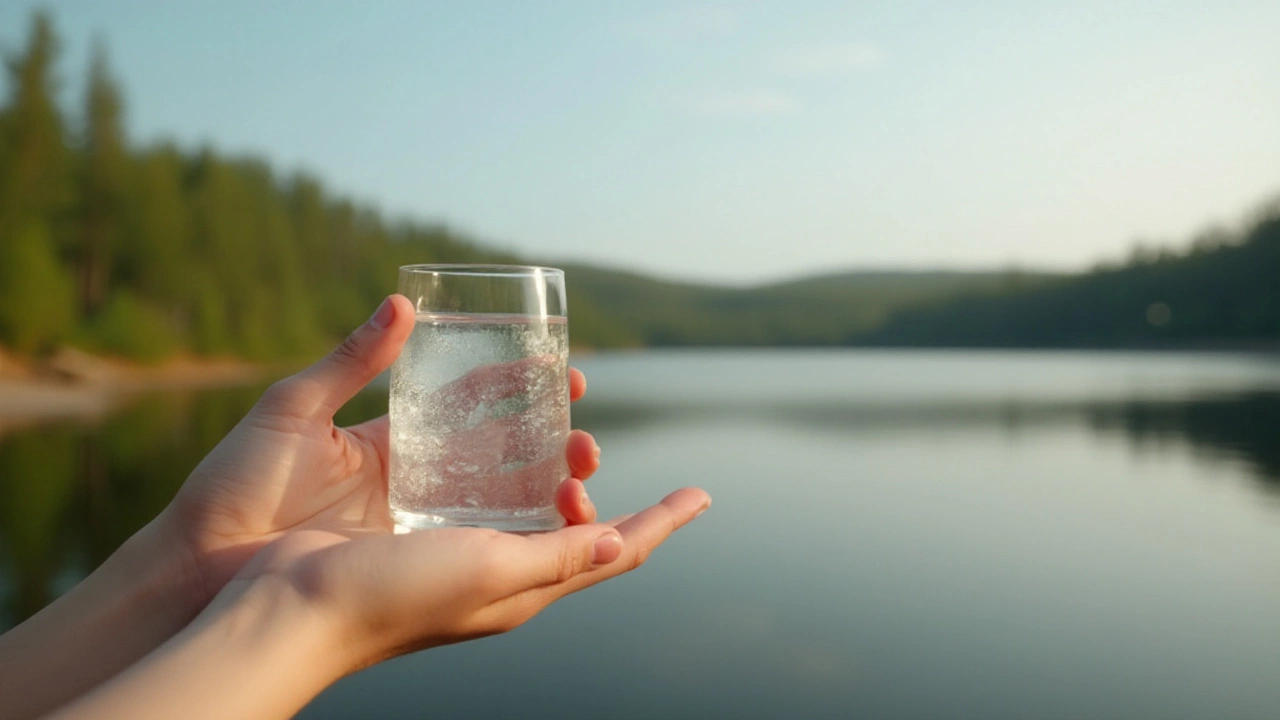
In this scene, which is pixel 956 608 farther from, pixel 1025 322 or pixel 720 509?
pixel 1025 322

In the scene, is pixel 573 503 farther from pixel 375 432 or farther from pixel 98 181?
pixel 98 181

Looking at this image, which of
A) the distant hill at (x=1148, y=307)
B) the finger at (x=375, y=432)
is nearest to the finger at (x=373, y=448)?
the finger at (x=375, y=432)

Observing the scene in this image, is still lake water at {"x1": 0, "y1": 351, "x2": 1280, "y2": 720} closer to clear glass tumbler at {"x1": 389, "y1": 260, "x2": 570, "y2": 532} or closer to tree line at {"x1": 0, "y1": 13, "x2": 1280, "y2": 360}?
clear glass tumbler at {"x1": 389, "y1": 260, "x2": 570, "y2": 532}

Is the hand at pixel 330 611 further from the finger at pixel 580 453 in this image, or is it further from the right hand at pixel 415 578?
the finger at pixel 580 453

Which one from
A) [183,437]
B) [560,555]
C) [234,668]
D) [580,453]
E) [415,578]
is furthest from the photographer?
[183,437]

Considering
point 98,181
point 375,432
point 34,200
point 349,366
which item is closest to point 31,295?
point 34,200

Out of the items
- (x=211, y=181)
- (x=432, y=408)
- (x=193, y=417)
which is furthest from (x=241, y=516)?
(x=211, y=181)
